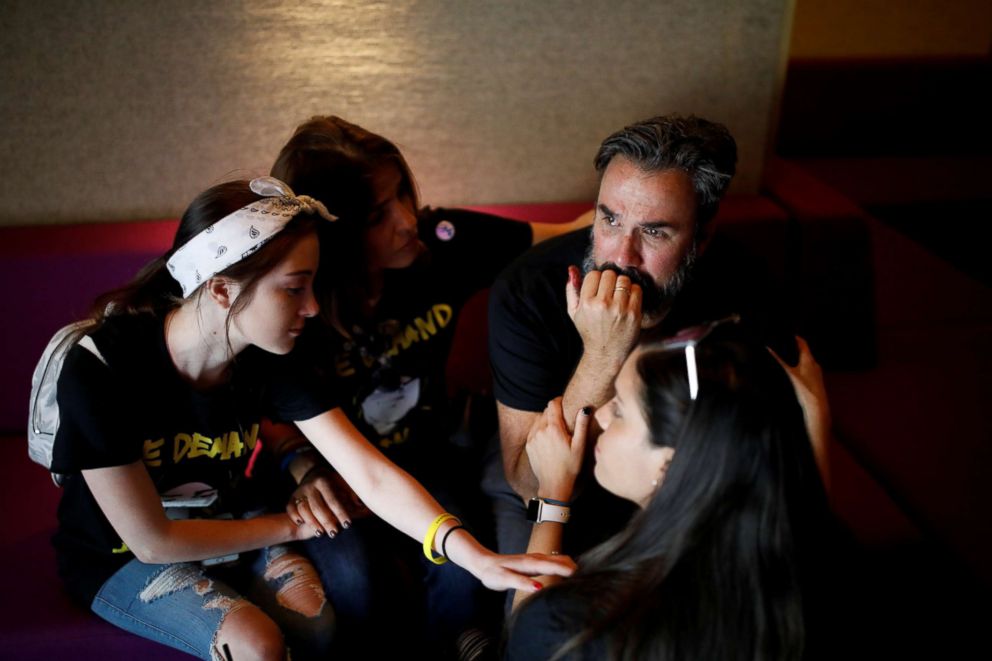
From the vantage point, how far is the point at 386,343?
1872 millimetres

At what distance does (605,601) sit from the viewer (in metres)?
1.12

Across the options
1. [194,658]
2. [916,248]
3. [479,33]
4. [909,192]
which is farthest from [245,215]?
[909,192]

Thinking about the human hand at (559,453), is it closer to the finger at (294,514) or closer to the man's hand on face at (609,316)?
the man's hand on face at (609,316)

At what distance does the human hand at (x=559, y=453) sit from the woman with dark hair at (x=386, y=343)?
1.01 feet

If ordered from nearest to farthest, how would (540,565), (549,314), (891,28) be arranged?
1. (540,565)
2. (549,314)
3. (891,28)

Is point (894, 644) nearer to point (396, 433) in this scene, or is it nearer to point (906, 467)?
point (906, 467)

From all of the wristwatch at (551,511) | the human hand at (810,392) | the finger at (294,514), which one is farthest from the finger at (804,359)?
the finger at (294,514)

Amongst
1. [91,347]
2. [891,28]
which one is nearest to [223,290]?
[91,347]

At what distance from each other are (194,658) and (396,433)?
59 centimetres

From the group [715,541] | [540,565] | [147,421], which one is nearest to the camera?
[715,541]

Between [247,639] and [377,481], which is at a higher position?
[377,481]

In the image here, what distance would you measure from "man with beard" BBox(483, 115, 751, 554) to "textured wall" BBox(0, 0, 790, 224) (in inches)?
20.2

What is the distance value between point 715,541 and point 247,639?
851 mm

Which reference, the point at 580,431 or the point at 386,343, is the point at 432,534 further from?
the point at 386,343
